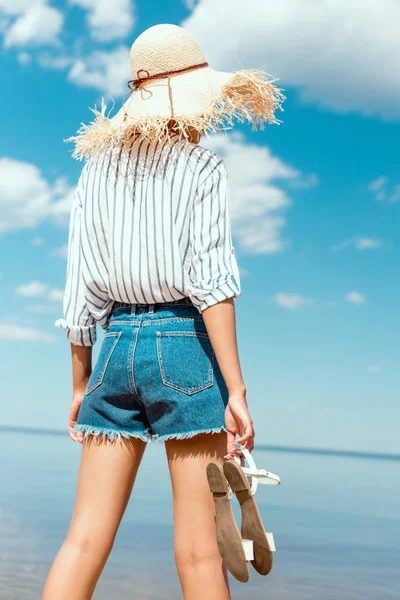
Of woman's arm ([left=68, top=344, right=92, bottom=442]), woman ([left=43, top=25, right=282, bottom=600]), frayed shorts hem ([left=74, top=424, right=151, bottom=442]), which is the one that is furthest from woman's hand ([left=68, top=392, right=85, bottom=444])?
frayed shorts hem ([left=74, top=424, right=151, bottom=442])

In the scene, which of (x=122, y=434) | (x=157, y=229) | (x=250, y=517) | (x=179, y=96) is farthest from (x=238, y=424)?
(x=179, y=96)

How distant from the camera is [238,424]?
2.06 meters

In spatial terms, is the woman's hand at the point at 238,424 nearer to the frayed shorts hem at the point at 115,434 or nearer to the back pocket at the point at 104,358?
the frayed shorts hem at the point at 115,434

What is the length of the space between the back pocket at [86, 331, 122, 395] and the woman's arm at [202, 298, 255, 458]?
303 millimetres

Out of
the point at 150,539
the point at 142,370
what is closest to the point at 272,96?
the point at 142,370

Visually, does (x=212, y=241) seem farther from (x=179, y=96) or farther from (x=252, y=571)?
(x=252, y=571)

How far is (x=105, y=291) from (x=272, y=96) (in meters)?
0.81

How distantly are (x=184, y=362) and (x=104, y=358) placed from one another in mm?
260

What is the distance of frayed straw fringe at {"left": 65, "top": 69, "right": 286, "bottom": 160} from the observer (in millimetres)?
2246

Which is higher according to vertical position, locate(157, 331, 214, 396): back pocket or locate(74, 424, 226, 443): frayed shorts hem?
locate(157, 331, 214, 396): back pocket

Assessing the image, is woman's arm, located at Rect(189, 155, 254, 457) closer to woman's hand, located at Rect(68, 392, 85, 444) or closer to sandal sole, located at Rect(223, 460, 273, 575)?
sandal sole, located at Rect(223, 460, 273, 575)

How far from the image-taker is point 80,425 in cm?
226

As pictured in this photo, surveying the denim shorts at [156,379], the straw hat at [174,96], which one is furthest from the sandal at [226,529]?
the straw hat at [174,96]

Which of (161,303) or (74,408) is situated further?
(74,408)
